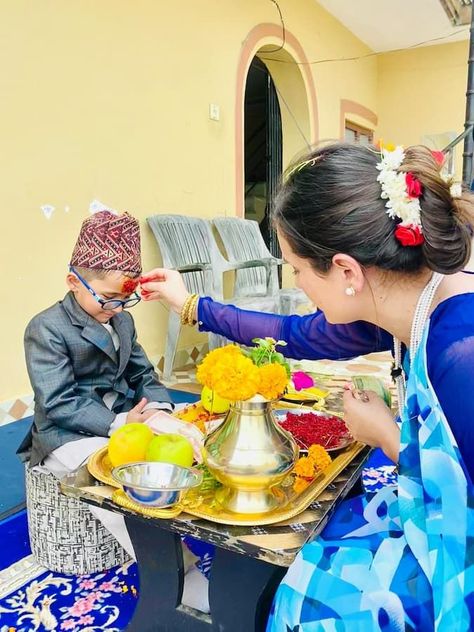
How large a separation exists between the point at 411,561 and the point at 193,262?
2.93 metres

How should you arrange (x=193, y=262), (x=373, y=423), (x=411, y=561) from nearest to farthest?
(x=411, y=561) → (x=373, y=423) → (x=193, y=262)

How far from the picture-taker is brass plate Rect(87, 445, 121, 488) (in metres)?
1.18

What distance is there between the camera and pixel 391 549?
39.9 inches

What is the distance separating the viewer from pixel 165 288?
5.91 ft

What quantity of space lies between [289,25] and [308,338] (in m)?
4.48

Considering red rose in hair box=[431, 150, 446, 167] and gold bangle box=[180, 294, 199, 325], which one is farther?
gold bangle box=[180, 294, 199, 325]

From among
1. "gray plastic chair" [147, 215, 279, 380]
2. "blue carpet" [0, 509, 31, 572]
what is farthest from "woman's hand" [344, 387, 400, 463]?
"gray plastic chair" [147, 215, 279, 380]

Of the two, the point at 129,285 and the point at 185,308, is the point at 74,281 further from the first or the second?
the point at 185,308

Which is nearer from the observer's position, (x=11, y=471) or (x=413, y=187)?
(x=413, y=187)

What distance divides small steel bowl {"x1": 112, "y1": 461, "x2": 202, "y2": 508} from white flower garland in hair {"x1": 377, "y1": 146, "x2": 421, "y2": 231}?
0.63 m

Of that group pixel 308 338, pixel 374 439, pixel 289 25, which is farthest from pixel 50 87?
pixel 289 25

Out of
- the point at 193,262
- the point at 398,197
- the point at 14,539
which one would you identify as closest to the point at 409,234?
the point at 398,197

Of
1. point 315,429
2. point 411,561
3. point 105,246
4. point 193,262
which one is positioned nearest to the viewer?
point 411,561

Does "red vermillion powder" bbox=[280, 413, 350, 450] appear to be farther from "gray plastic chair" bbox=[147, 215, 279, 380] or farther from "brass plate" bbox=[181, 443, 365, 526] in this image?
"gray plastic chair" bbox=[147, 215, 279, 380]
